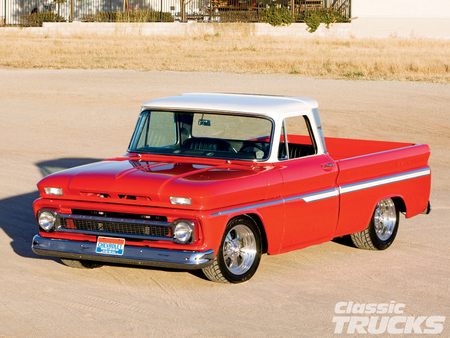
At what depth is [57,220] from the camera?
6.42 meters

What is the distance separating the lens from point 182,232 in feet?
19.6

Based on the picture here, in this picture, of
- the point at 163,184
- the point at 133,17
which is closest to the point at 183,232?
the point at 163,184

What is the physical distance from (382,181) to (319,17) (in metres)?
45.1

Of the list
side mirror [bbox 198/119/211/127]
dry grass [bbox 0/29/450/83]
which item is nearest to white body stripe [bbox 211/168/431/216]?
side mirror [bbox 198/119/211/127]

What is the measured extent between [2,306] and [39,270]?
3.33 ft

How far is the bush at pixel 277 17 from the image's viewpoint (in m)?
51.2

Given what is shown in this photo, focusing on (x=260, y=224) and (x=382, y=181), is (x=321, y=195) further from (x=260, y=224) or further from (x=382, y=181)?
(x=382, y=181)

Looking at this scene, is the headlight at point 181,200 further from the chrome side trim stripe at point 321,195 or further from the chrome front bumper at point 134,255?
the chrome side trim stripe at point 321,195

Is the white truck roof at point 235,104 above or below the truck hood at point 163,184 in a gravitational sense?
above

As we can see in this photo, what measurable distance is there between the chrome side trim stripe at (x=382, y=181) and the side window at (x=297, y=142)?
49cm

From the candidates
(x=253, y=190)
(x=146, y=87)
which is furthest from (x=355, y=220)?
(x=146, y=87)

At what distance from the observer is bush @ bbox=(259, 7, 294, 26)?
5122 cm

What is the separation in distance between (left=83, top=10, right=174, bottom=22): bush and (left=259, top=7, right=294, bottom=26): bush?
24.4ft

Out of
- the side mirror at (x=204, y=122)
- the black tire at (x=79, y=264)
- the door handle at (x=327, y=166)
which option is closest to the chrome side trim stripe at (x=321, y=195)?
the door handle at (x=327, y=166)
